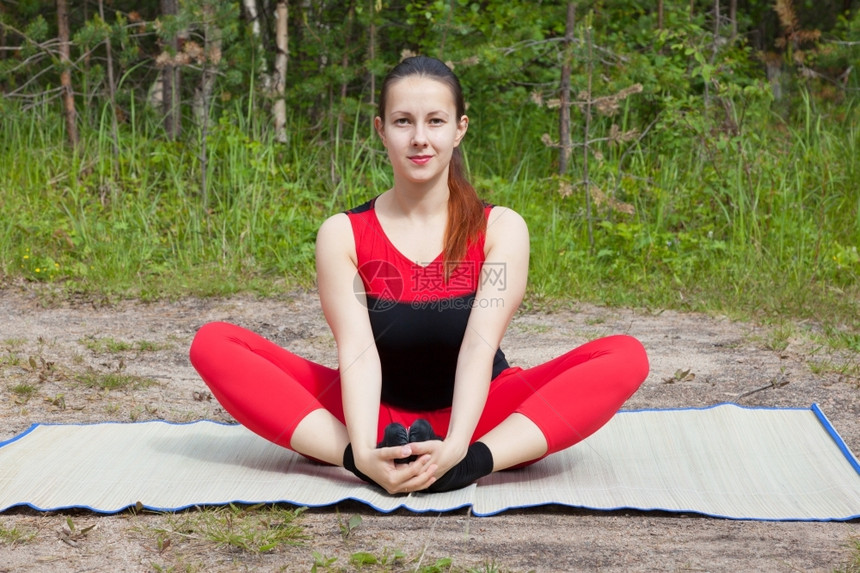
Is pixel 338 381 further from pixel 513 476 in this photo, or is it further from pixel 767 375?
pixel 767 375

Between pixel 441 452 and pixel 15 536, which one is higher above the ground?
pixel 441 452

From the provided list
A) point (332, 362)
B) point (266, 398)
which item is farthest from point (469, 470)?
A: point (332, 362)

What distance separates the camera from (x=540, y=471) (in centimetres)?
293

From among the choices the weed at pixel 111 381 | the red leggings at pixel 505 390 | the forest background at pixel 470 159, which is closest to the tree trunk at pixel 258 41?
the forest background at pixel 470 159

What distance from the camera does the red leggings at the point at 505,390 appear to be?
2.77 metres

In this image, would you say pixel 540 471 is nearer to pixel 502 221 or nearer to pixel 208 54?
pixel 502 221

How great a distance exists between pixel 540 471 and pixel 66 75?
5234mm

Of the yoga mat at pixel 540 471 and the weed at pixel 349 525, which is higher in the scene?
the weed at pixel 349 525

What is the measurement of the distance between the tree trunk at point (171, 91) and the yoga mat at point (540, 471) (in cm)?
408

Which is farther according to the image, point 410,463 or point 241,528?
point 410,463

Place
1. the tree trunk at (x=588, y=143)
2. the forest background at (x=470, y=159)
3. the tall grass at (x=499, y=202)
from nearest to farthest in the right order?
the tall grass at (x=499, y=202)
the forest background at (x=470, y=159)
the tree trunk at (x=588, y=143)

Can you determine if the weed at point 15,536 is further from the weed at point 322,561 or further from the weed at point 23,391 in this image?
the weed at point 23,391

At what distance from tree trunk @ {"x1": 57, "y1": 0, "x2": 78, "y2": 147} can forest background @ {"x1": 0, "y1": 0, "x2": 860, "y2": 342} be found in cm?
1

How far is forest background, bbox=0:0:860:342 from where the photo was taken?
19.1 ft
